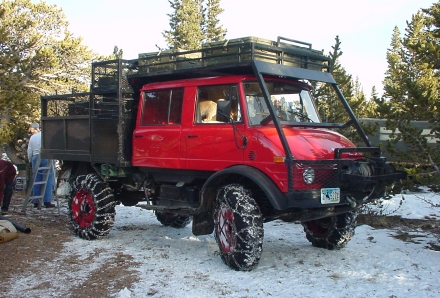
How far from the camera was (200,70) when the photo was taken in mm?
6906

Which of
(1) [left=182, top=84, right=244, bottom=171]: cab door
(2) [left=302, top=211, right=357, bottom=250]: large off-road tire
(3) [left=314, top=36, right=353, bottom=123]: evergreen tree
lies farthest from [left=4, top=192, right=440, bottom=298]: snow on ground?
(3) [left=314, top=36, right=353, bottom=123]: evergreen tree

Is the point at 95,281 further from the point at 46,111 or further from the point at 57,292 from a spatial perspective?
the point at 46,111

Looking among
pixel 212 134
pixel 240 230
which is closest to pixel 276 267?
pixel 240 230

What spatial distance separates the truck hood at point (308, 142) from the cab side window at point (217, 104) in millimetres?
545

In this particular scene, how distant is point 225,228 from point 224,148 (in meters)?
1.07

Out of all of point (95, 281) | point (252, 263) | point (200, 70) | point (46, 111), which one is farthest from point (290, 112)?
point (46, 111)

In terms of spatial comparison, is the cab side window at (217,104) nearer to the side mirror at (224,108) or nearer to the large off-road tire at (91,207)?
the side mirror at (224,108)

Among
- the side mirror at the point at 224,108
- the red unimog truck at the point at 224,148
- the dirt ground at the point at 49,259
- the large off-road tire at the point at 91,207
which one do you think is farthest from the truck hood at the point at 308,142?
the large off-road tire at the point at 91,207

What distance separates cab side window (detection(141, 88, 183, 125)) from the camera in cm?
742

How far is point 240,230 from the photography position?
19.8 feet

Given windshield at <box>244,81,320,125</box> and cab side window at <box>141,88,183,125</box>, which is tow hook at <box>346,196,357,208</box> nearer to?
windshield at <box>244,81,320,125</box>

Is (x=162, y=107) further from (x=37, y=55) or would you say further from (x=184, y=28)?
(x=184, y=28)

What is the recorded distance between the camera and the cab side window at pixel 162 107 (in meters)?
7.42

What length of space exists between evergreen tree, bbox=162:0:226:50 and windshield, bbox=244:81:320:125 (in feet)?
97.9
